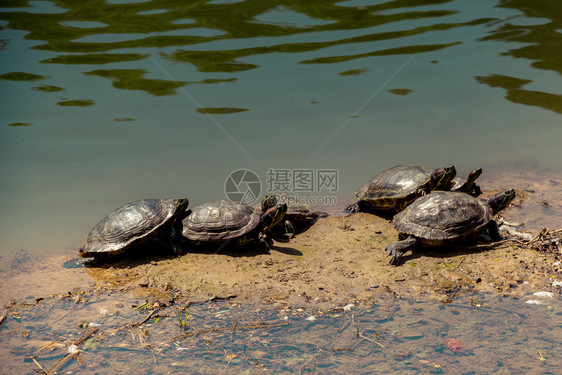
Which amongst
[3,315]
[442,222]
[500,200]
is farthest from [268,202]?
[3,315]

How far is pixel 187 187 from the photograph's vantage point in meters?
8.23

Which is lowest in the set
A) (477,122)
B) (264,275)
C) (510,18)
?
(264,275)

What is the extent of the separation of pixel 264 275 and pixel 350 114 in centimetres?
498

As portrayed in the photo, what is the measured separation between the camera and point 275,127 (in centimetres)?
962

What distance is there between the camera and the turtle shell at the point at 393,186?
24.3ft

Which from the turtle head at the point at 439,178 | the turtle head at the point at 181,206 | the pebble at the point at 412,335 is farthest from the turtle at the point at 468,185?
the turtle head at the point at 181,206

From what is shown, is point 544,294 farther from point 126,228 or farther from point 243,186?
point 126,228

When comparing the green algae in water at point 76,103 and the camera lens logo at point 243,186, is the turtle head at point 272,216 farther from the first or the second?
the green algae in water at point 76,103

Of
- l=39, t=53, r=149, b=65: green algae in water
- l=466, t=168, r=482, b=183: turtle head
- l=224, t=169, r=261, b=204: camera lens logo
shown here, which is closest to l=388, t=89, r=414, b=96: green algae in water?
l=466, t=168, r=482, b=183: turtle head

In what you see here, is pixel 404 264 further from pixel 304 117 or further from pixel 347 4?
pixel 347 4

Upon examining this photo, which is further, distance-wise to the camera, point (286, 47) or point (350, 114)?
point (286, 47)

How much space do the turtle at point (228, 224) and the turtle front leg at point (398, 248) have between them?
1.53 metres

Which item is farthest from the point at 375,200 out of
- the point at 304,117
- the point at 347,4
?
the point at 347,4

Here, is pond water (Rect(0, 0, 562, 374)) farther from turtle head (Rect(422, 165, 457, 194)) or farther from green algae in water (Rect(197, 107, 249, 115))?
turtle head (Rect(422, 165, 457, 194))
